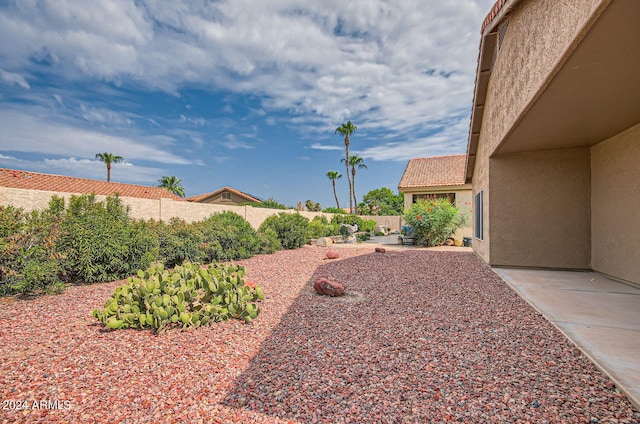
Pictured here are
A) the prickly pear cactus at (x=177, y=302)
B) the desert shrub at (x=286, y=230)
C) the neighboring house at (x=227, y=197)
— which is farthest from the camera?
the neighboring house at (x=227, y=197)

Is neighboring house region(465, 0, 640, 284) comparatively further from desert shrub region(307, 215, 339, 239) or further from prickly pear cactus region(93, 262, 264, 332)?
desert shrub region(307, 215, 339, 239)

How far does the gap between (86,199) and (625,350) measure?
9057mm

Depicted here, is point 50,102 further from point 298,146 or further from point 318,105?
point 298,146

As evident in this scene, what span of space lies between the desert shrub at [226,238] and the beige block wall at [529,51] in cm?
803

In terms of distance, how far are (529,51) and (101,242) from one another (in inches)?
330

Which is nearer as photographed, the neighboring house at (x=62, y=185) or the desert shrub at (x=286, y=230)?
the desert shrub at (x=286, y=230)

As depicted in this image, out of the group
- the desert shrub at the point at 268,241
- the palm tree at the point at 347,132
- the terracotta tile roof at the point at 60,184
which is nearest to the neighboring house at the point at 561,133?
the desert shrub at the point at 268,241

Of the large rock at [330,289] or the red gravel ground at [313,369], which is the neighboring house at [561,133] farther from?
the large rock at [330,289]

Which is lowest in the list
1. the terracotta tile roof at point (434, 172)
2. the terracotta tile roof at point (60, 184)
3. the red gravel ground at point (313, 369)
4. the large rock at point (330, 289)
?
the red gravel ground at point (313, 369)

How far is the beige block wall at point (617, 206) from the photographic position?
17.7ft

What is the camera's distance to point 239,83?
15461 millimetres

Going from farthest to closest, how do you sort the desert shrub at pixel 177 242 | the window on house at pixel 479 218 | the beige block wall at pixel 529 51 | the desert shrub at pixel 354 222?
1. the desert shrub at pixel 354 222
2. the window on house at pixel 479 218
3. the desert shrub at pixel 177 242
4. the beige block wall at pixel 529 51

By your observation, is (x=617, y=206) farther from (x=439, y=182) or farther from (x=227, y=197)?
(x=227, y=197)

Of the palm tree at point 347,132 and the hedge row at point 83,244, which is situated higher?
the palm tree at point 347,132
